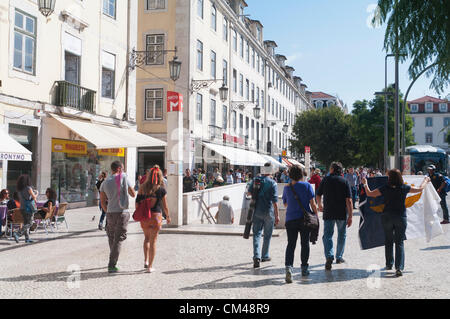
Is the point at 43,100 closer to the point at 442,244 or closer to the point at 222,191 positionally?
the point at 222,191

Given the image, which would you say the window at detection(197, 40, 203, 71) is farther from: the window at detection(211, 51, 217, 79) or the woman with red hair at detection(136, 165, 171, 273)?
the woman with red hair at detection(136, 165, 171, 273)

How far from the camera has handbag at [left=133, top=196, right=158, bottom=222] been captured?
726 centimetres

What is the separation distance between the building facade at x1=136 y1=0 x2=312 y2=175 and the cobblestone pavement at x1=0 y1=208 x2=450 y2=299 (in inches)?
586

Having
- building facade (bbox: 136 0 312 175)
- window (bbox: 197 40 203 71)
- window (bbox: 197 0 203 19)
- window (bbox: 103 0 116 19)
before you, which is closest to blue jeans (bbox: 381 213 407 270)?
window (bbox: 103 0 116 19)

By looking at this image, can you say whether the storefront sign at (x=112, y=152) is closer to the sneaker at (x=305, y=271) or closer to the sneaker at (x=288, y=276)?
the sneaker at (x=305, y=271)

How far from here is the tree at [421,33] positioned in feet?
20.4

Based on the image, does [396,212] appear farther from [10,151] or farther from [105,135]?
[105,135]

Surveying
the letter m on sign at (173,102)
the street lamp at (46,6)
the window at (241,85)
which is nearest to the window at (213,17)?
the window at (241,85)

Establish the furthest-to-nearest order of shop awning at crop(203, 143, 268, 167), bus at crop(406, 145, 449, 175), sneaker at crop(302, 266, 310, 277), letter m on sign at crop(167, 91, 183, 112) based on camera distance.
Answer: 1. bus at crop(406, 145, 449, 175)
2. shop awning at crop(203, 143, 268, 167)
3. letter m on sign at crop(167, 91, 183, 112)
4. sneaker at crop(302, 266, 310, 277)

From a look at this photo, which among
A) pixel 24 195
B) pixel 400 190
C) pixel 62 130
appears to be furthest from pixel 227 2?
pixel 400 190

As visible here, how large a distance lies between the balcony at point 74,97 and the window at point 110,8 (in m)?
3.83

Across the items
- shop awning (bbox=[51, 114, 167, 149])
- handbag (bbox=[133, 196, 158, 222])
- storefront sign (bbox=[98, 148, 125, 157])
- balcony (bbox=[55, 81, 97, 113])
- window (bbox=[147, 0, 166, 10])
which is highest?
window (bbox=[147, 0, 166, 10])

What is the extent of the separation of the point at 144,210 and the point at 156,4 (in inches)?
941

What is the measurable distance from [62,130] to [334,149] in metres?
40.8
